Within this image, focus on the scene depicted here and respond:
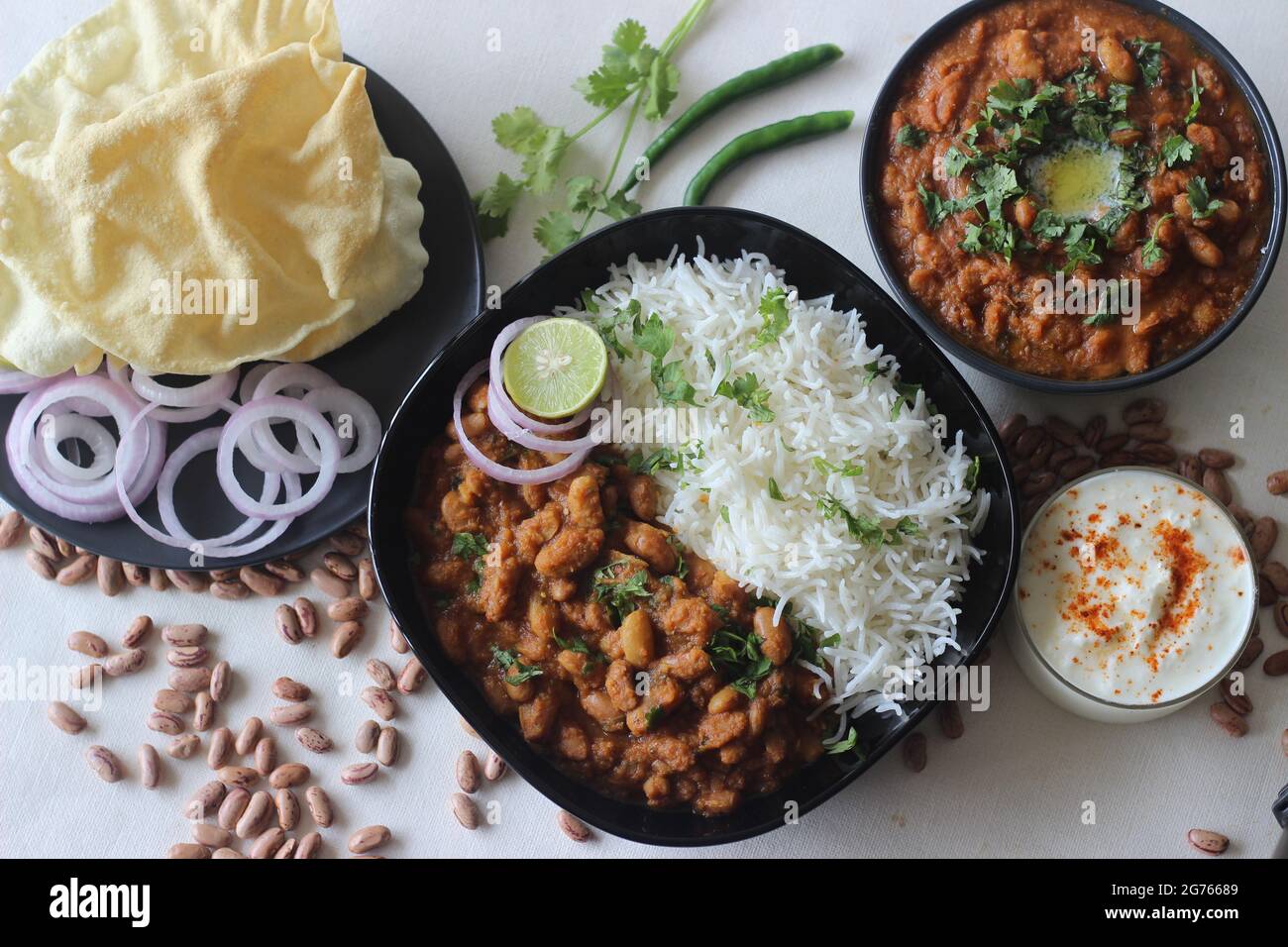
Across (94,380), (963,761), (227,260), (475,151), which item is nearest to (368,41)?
(475,151)

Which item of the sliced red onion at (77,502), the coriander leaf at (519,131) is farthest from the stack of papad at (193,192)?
the coriander leaf at (519,131)

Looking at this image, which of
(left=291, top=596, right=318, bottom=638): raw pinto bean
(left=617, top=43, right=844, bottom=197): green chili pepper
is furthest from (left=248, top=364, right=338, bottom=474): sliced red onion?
(left=617, top=43, right=844, bottom=197): green chili pepper

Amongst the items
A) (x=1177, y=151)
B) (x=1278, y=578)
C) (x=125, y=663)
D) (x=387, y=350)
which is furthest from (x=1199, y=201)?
→ (x=125, y=663)

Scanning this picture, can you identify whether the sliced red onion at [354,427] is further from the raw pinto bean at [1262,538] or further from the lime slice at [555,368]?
the raw pinto bean at [1262,538]

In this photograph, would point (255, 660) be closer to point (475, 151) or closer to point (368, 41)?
point (475, 151)

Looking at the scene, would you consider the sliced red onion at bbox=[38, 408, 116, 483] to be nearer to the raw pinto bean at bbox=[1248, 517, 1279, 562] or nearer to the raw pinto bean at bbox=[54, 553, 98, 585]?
the raw pinto bean at bbox=[54, 553, 98, 585]

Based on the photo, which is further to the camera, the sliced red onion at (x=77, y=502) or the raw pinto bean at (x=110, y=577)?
the raw pinto bean at (x=110, y=577)

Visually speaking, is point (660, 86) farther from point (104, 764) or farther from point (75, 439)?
point (104, 764)
